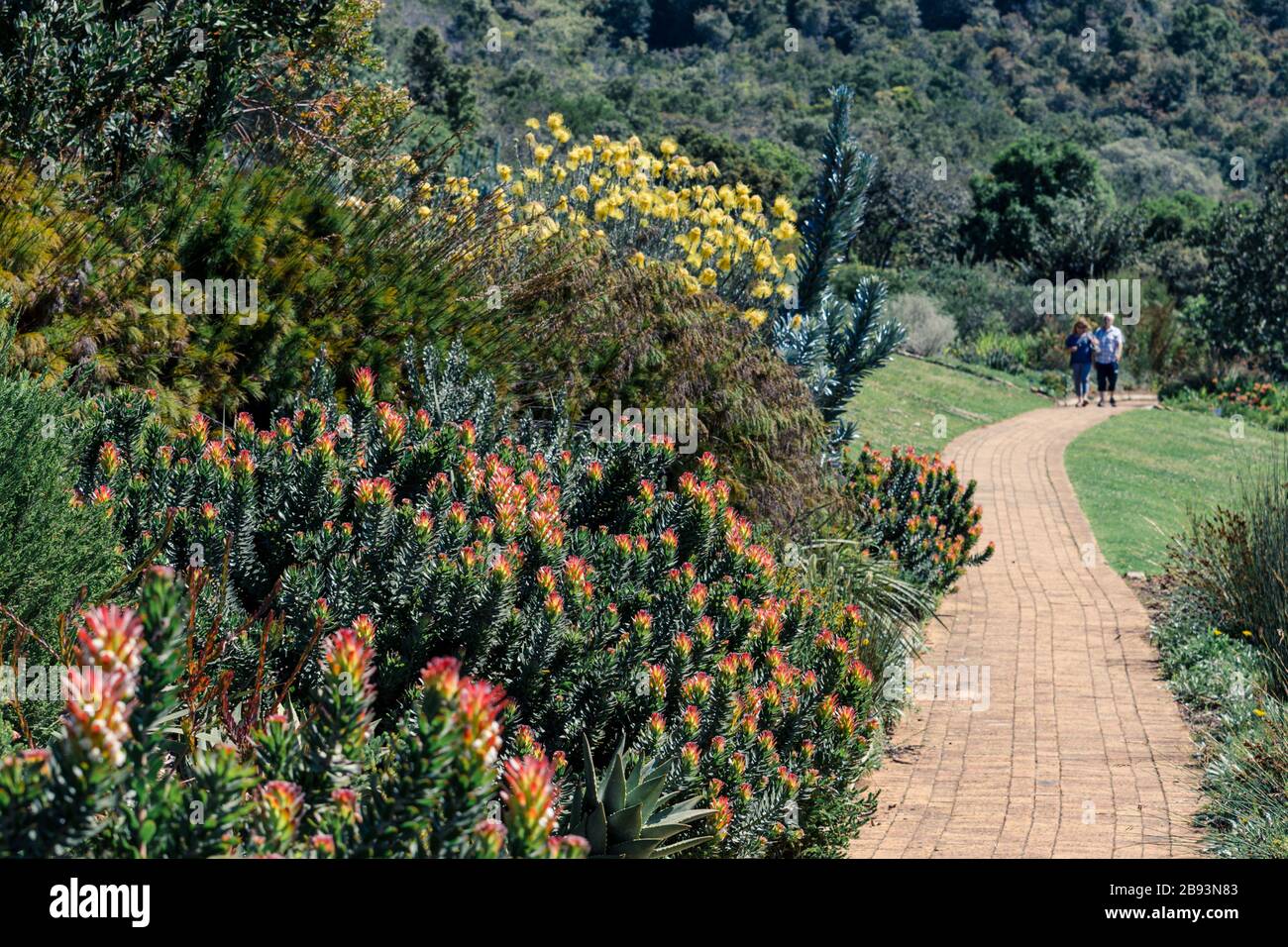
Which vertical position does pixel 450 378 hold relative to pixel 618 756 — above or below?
above

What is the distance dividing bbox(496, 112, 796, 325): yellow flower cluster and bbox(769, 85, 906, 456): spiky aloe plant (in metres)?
0.27

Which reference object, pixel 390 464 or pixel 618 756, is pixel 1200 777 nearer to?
pixel 618 756

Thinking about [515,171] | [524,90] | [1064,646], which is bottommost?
[1064,646]

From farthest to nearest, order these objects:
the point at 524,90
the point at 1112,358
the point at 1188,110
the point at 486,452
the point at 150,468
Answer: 1. the point at 1188,110
2. the point at 524,90
3. the point at 1112,358
4. the point at 486,452
5. the point at 150,468

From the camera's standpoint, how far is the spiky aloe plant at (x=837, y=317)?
9688 millimetres

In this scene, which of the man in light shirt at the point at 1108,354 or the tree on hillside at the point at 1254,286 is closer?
the man in light shirt at the point at 1108,354

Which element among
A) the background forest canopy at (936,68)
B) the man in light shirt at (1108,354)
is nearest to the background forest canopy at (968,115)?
the background forest canopy at (936,68)

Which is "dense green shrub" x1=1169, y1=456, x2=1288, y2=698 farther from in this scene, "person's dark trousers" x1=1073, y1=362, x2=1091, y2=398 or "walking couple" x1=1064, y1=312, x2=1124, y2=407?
"person's dark trousers" x1=1073, y1=362, x2=1091, y2=398

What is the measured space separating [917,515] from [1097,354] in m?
16.1

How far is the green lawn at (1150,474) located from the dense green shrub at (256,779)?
8681mm

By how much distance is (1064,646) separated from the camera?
8477 millimetres

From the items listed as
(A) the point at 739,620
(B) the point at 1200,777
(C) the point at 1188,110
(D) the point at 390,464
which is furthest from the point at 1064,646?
(C) the point at 1188,110

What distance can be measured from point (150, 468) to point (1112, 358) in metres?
22.3

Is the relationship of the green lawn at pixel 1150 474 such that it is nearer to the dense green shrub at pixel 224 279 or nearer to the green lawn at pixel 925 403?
the green lawn at pixel 925 403
